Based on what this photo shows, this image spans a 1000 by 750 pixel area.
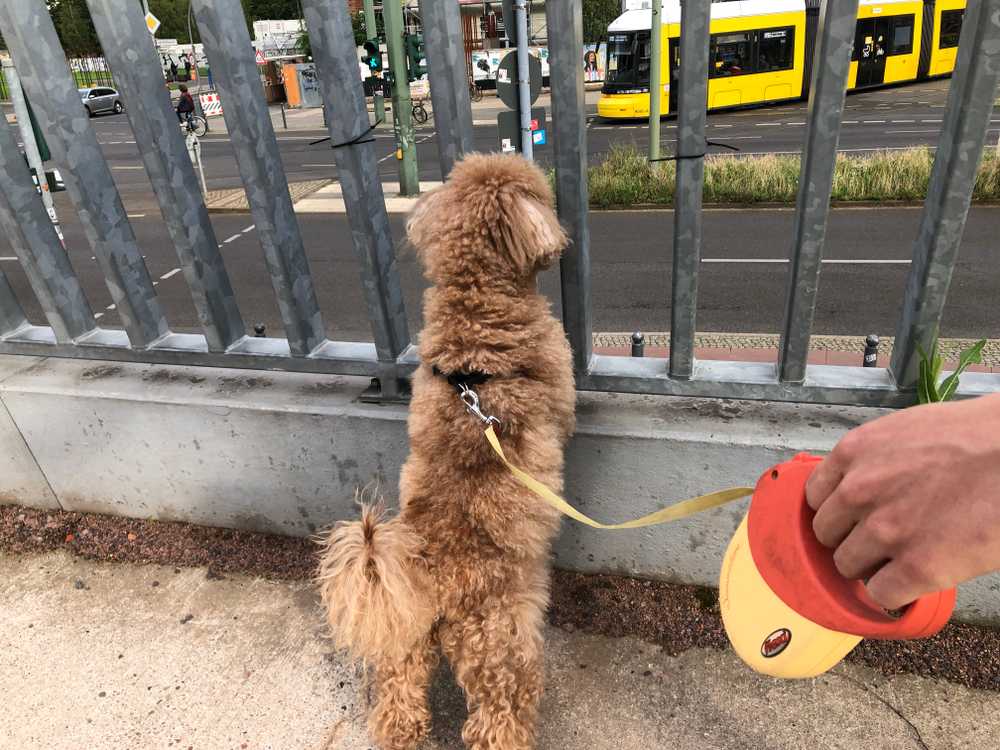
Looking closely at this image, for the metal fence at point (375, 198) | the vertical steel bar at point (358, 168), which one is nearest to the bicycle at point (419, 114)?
the metal fence at point (375, 198)

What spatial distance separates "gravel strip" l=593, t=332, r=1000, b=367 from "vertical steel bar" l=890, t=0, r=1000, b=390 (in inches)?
122

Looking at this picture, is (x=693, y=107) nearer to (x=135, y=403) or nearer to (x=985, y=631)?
(x=985, y=631)

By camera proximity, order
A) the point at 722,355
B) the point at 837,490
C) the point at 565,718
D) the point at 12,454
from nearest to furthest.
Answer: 1. the point at 837,490
2. the point at 565,718
3. the point at 12,454
4. the point at 722,355

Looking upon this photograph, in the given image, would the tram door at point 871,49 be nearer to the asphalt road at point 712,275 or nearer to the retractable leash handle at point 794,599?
the asphalt road at point 712,275

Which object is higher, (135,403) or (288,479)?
(135,403)

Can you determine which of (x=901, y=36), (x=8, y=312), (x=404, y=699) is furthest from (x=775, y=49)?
(x=404, y=699)

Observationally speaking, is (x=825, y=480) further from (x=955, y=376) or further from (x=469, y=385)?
(x=955, y=376)

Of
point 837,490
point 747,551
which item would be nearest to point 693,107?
point 747,551

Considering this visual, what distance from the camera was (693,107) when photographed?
2445 mm

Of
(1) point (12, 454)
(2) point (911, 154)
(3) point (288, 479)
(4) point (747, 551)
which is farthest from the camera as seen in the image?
(2) point (911, 154)

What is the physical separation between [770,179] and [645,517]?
13016 mm

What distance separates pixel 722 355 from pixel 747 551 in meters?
5.04

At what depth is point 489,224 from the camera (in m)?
2.40

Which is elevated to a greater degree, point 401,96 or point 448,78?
point 448,78
